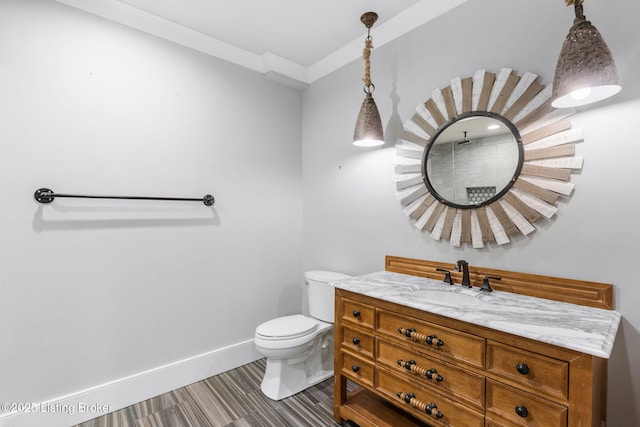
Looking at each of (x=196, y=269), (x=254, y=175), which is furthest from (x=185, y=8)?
(x=196, y=269)

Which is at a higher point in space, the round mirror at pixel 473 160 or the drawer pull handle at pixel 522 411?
the round mirror at pixel 473 160

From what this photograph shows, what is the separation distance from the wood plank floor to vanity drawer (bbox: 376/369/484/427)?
512 mm

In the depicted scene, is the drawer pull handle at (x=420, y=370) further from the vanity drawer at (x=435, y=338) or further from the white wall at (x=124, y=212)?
the white wall at (x=124, y=212)

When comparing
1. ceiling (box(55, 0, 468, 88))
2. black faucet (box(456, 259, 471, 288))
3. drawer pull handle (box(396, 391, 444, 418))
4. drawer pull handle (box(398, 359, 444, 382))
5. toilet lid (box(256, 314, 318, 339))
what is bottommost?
drawer pull handle (box(396, 391, 444, 418))

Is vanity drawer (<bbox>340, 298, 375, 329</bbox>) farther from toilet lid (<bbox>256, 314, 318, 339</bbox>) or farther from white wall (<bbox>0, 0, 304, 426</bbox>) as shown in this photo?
white wall (<bbox>0, 0, 304, 426</bbox>)

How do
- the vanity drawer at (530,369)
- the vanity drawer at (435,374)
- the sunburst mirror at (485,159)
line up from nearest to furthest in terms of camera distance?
the vanity drawer at (530,369), the vanity drawer at (435,374), the sunburst mirror at (485,159)

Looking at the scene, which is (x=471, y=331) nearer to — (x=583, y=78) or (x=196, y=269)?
(x=583, y=78)

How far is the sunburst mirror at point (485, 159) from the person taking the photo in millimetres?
1536

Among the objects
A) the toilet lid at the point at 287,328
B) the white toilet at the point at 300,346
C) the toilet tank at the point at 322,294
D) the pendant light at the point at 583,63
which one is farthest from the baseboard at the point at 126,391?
the pendant light at the point at 583,63

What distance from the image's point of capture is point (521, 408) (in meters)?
1.14

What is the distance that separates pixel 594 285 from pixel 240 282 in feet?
7.43

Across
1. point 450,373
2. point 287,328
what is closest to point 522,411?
point 450,373

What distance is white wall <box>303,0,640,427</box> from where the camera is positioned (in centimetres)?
135

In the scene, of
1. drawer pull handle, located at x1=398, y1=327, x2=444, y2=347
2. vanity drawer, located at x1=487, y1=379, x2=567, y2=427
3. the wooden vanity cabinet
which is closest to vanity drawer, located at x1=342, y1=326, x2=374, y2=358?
the wooden vanity cabinet
